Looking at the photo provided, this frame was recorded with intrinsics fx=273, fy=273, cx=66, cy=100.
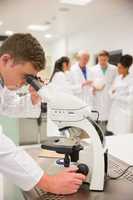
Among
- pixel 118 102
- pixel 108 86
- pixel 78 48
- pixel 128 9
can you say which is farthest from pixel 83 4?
pixel 78 48

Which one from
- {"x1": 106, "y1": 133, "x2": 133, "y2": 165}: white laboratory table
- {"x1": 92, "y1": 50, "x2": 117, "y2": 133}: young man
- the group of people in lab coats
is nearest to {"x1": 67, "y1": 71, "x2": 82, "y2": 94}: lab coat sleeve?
the group of people in lab coats

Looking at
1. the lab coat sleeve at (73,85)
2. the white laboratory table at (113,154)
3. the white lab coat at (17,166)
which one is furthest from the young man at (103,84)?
the white lab coat at (17,166)

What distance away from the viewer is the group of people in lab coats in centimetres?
375

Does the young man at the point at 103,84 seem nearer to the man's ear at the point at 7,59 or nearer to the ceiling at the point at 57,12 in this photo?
the ceiling at the point at 57,12

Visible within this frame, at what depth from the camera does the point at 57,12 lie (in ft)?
18.7

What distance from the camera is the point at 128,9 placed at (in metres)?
5.23

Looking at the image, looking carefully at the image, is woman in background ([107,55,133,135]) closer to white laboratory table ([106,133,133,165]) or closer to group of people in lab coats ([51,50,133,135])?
group of people in lab coats ([51,50,133,135])

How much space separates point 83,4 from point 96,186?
458 centimetres

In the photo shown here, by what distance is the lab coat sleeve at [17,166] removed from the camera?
2.66 feet

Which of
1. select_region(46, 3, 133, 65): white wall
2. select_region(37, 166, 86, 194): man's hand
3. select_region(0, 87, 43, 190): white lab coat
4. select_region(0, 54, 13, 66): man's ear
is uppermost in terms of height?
select_region(46, 3, 133, 65): white wall

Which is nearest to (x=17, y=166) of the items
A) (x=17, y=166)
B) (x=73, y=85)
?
(x=17, y=166)

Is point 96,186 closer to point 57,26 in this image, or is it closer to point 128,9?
point 128,9

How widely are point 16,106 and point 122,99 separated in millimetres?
2427

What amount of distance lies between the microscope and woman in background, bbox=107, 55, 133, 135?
2.80 meters
